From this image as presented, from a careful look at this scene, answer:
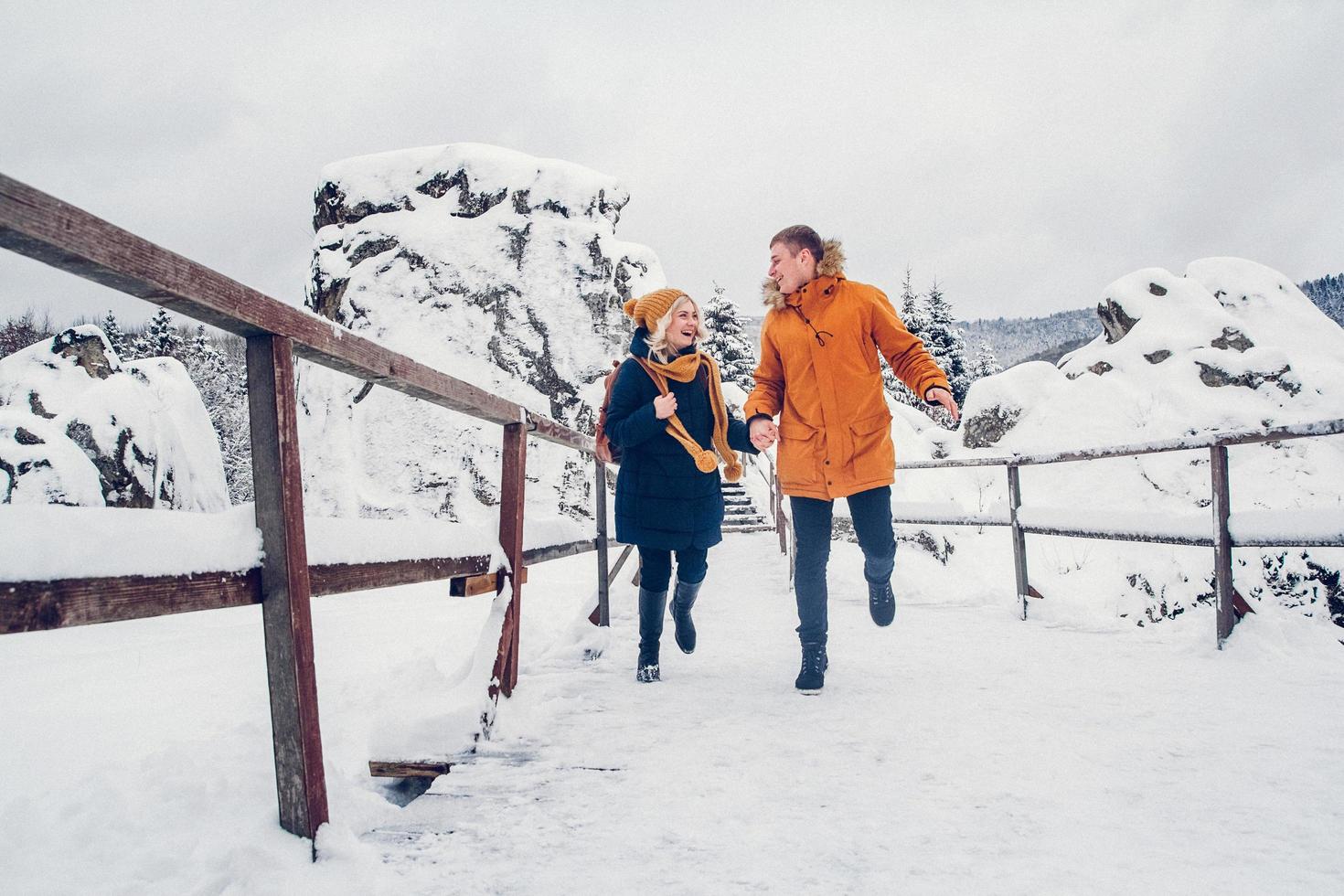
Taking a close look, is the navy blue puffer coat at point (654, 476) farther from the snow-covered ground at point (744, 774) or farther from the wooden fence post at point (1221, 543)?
the wooden fence post at point (1221, 543)

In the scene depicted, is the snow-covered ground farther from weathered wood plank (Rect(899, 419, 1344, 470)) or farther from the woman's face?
the woman's face

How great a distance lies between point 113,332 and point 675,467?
136 feet

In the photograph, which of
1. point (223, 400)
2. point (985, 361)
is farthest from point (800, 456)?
point (223, 400)

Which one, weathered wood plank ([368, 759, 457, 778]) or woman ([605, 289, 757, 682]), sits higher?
woman ([605, 289, 757, 682])

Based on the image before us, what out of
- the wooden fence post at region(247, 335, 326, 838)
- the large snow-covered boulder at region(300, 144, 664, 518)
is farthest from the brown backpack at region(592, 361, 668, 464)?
the large snow-covered boulder at region(300, 144, 664, 518)

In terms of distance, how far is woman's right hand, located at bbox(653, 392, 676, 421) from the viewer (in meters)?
3.02

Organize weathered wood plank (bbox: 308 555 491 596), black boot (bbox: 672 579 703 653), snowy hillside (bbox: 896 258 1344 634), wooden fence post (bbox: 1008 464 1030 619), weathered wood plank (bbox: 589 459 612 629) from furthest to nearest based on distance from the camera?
snowy hillside (bbox: 896 258 1344 634)
wooden fence post (bbox: 1008 464 1030 619)
weathered wood plank (bbox: 589 459 612 629)
black boot (bbox: 672 579 703 653)
weathered wood plank (bbox: 308 555 491 596)

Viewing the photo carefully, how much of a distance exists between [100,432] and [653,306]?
9.37 meters

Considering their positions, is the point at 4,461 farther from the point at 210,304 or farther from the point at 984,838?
the point at 984,838

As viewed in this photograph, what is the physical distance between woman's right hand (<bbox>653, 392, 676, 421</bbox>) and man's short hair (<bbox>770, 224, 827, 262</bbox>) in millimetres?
778

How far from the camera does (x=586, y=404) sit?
1598 cm

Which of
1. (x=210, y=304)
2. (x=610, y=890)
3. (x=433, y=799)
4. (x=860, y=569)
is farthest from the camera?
(x=860, y=569)

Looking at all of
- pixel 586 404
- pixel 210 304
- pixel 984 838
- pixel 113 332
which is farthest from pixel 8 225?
pixel 113 332

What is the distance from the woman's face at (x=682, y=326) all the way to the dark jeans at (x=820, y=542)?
81 cm
